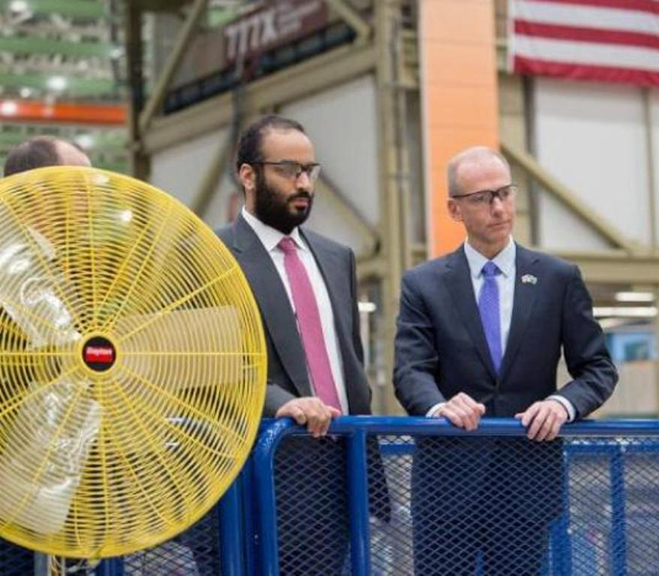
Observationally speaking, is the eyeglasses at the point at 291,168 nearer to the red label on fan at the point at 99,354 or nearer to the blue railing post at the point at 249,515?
the blue railing post at the point at 249,515

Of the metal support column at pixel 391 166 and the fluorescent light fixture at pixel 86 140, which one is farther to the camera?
the fluorescent light fixture at pixel 86 140

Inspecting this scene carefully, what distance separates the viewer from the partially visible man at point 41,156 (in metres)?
4.36

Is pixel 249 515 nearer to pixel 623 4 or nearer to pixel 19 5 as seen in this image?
pixel 623 4

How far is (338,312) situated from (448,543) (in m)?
0.78

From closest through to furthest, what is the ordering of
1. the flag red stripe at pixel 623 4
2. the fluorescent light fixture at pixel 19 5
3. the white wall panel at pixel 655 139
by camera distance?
the flag red stripe at pixel 623 4, the white wall panel at pixel 655 139, the fluorescent light fixture at pixel 19 5

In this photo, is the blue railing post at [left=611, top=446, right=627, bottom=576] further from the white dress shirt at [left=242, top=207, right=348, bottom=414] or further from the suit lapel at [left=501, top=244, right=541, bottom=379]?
the white dress shirt at [left=242, top=207, right=348, bottom=414]

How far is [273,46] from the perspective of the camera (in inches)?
839

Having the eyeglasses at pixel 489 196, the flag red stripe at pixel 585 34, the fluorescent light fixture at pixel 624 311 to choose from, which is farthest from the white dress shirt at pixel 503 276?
the fluorescent light fixture at pixel 624 311

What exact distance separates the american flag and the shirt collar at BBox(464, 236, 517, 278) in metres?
14.4

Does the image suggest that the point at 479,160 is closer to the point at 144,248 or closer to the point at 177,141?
the point at 144,248

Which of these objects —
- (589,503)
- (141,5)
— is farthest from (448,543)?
(141,5)

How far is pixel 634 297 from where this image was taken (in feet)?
67.9

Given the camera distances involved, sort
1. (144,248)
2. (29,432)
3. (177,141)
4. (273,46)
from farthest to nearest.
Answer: (177,141) < (273,46) < (144,248) < (29,432)

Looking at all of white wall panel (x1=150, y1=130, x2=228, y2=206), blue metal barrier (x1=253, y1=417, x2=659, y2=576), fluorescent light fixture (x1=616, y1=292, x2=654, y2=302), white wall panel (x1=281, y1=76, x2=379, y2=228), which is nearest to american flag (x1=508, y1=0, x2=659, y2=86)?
white wall panel (x1=281, y1=76, x2=379, y2=228)
